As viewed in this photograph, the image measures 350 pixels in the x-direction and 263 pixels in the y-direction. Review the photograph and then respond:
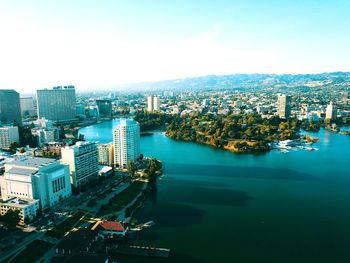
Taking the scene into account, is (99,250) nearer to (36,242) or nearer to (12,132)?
(36,242)

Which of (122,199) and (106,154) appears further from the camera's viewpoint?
(106,154)

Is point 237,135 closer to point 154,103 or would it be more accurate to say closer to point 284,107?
point 284,107

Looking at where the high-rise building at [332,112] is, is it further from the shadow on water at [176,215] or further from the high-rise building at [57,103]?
the high-rise building at [57,103]

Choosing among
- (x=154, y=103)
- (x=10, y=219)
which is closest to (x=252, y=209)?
(x=10, y=219)

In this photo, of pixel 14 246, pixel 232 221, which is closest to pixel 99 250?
pixel 14 246

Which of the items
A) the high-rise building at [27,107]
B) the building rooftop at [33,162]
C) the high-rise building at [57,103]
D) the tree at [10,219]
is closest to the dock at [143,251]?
the tree at [10,219]
